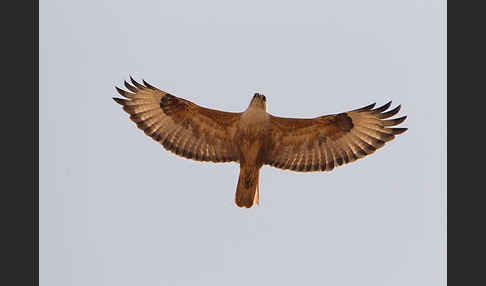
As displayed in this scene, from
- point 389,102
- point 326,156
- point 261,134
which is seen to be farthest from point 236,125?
point 389,102

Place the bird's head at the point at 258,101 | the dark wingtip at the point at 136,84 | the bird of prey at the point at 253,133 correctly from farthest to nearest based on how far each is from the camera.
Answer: the dark wingtip at the point at 136,84
the bird of prey at the point at 253,133
the bird's head at the point at 258,101

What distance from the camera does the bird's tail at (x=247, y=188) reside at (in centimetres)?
1229

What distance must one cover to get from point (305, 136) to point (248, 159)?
3.22 ft

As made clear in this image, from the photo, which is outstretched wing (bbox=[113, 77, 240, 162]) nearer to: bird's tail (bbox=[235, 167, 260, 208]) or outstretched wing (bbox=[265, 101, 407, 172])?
bird's tail (bbox=[235, 167, 260, 208])

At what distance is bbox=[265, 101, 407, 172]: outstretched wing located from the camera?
12289 mm

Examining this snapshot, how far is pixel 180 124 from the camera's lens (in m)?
12.8

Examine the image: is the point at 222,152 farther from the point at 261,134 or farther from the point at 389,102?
the point at 389,102

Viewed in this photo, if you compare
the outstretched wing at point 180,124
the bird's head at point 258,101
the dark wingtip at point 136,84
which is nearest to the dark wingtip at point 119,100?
the outstretched wing at point 180,124

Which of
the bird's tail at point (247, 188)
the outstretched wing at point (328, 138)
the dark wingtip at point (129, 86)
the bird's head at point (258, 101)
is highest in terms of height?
the dark wingtip at point (129, 86)

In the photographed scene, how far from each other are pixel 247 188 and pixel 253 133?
87 cm

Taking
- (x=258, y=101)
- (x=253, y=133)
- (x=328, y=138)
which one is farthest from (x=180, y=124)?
(x=328, y=138)

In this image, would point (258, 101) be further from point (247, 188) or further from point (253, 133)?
point (247, 188)

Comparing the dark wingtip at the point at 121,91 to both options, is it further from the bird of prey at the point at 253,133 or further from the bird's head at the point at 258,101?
the bird's head at the point at 258,101

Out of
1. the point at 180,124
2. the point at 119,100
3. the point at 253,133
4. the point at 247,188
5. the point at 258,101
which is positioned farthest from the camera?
the point at 180,124
